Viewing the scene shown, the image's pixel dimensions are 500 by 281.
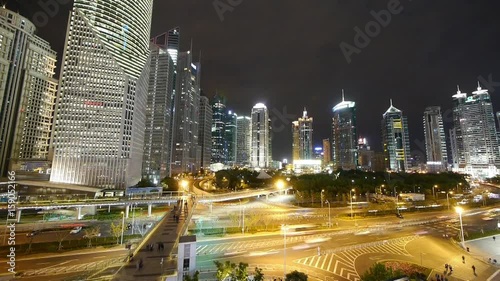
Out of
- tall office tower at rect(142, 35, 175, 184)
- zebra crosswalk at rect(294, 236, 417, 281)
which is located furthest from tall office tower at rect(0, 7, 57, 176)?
zebra crosswalk at rect(294, 236, 417, 281)

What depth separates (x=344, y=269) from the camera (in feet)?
97.1

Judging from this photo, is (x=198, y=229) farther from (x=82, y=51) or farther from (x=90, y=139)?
(x=82, y=51)

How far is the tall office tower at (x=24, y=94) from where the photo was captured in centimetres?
8975

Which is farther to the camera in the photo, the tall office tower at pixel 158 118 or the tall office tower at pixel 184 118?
the tall office tower at pixel 184 118

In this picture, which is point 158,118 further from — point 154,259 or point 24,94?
point 154,259

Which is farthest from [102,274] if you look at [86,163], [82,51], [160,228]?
[82,51]

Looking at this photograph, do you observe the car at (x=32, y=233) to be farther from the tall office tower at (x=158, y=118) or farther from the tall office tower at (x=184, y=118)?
the tall office tower at (x=184, y=118)

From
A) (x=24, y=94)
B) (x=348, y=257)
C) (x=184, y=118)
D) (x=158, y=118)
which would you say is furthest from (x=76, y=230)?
(x=184, y=118)

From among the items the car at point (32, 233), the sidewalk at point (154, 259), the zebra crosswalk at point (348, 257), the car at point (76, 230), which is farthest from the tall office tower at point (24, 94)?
the zebra crosswalk at point (348, 257)

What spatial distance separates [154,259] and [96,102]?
91513mm

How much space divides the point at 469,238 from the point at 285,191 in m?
66.6

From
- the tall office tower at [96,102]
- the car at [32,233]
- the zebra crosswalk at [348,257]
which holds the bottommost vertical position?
the car at [32,233]

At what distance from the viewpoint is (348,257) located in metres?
33.2

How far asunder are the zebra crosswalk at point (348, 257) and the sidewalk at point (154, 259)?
1606 centimetres
